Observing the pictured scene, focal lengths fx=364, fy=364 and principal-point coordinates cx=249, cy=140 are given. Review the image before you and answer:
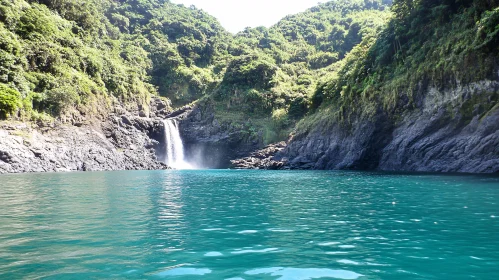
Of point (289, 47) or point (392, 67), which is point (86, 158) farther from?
point (289, 47)

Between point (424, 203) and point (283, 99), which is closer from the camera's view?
point (424, 203)

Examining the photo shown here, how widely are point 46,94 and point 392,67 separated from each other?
42345 mm

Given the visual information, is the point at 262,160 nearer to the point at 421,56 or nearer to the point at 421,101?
the point at 421,101

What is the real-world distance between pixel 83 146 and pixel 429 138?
1636 inches

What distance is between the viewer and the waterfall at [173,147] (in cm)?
6431

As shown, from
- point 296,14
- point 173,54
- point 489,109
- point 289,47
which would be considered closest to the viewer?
point 489,109

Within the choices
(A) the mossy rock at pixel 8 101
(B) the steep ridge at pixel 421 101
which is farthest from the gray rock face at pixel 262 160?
(A) the mossy rock at pixel 8 101

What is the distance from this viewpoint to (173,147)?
6569 cm

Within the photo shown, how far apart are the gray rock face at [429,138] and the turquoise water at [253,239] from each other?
16.6 meters

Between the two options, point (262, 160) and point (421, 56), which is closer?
point (421, 56)

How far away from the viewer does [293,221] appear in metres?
9.71

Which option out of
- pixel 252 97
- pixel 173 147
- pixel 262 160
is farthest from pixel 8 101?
pixel 252 97

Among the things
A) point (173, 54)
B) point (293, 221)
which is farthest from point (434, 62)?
point (173, 54)

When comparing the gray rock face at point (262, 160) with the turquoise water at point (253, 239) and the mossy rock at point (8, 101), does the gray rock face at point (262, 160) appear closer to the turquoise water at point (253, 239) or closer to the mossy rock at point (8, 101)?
the mossy rock at point (8, 101)
